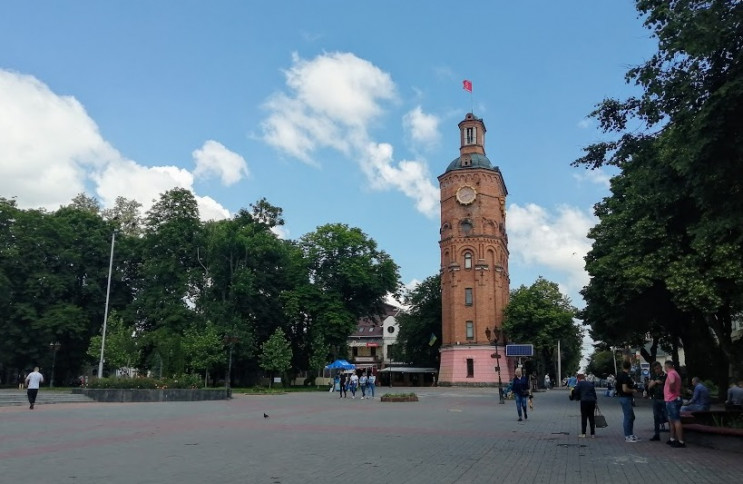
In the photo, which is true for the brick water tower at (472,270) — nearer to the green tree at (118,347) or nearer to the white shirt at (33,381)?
the green tree at (118,347)

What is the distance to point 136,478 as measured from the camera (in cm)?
798

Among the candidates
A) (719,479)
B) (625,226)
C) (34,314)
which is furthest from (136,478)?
(34,314)

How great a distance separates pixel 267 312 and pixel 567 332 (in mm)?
32271

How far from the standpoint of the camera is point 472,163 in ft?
208

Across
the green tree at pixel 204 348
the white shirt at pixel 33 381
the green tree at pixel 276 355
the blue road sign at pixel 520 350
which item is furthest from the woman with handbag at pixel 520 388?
the blue road sign at pixel 520 350

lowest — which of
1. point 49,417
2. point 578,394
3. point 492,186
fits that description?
point 49,417

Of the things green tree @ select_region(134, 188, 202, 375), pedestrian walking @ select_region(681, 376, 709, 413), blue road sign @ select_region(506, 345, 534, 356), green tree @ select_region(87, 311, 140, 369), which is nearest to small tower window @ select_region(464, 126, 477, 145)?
blue road sign @ select_region(506, 345, 534, 356)

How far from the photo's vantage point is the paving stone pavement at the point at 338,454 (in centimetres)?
830

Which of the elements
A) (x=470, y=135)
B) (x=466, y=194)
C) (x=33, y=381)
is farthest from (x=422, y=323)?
(x=33, y=381)

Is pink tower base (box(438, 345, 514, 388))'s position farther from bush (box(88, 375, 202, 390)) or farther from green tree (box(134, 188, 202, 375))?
bush (box(88, 375, 202, 390))

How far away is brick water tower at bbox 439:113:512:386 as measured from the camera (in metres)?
58.2

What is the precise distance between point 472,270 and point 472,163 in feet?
39.6

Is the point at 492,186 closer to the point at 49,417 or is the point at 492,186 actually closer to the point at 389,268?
the point at 389,268

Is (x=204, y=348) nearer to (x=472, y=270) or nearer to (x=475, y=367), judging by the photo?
(x=475, y=367)
